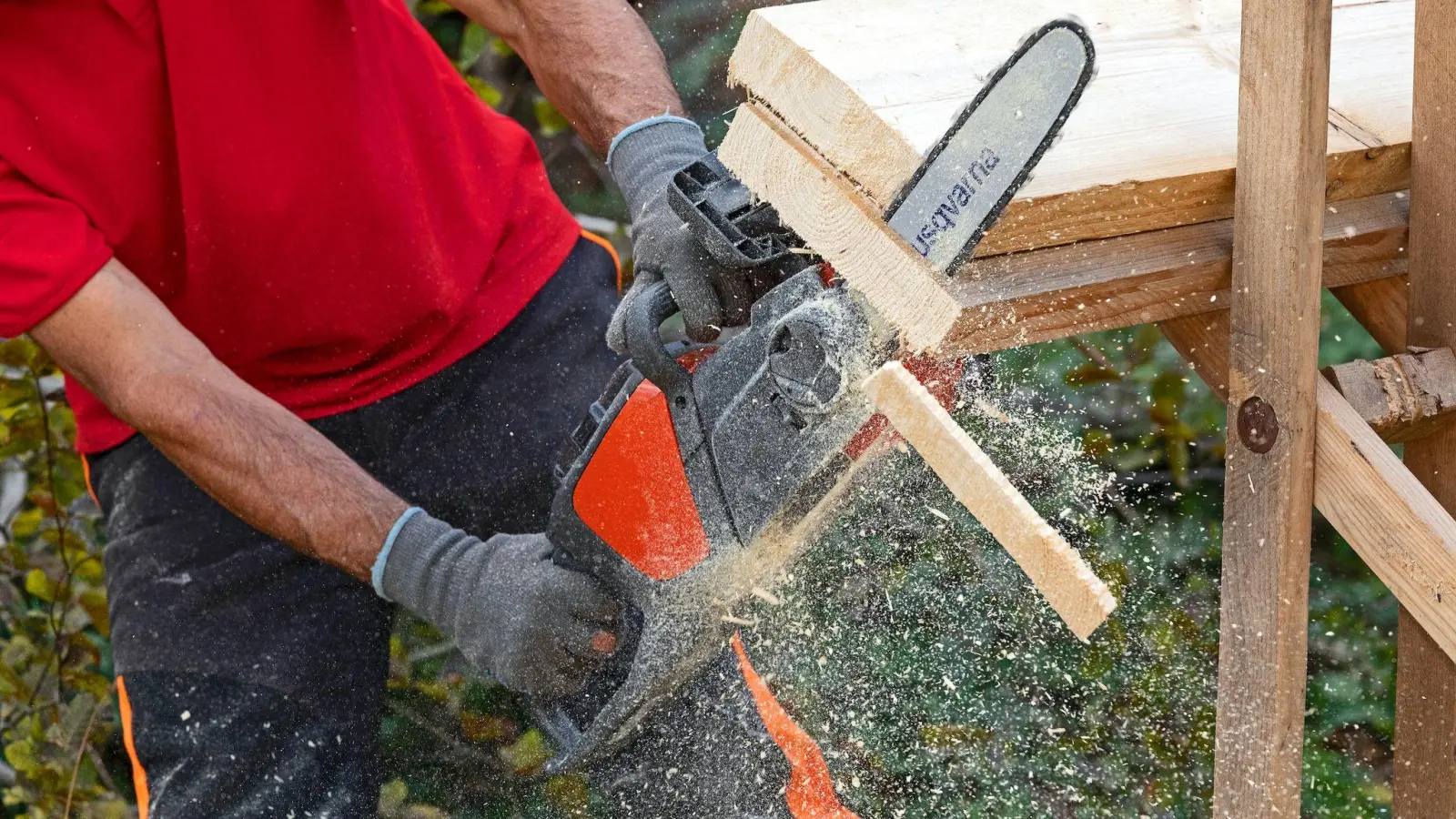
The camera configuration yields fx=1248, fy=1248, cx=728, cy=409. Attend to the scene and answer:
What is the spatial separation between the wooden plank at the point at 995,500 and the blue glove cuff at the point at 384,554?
1096 millimetres

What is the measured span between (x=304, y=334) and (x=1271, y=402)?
5.97ft

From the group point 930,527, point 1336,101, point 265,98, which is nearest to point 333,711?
point 265,98

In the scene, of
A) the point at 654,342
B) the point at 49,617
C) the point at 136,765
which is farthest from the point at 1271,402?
the point at 49,617

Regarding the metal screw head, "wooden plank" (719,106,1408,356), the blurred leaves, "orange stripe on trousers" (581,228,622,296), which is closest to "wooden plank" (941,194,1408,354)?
"wooden plank" (719,106,1408,356)

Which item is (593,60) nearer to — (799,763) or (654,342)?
(654,342)

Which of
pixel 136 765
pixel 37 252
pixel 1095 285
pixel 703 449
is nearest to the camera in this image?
pixel 1095 285

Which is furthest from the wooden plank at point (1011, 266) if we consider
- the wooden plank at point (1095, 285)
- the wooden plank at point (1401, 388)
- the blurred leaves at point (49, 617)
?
the blurred leaves at point (49, 617)

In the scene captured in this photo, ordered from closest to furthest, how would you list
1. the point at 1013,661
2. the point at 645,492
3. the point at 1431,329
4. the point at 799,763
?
the point at 1431,329, the point at 645,492, the point at 799,763, the point at 1013,661

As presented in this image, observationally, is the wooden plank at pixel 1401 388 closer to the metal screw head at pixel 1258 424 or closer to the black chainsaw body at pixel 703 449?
the metal screw head at pixel 1258 424

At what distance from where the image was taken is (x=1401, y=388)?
1468 mm

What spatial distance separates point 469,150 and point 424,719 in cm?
142

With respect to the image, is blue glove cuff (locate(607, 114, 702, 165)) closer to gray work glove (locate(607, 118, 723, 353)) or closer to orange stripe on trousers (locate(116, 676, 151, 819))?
gray work glove (locate(607, 118, 723, 353))

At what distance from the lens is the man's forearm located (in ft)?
7.47

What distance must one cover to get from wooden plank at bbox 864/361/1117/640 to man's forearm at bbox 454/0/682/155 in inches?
43.3
